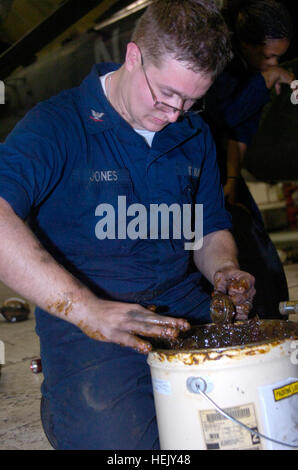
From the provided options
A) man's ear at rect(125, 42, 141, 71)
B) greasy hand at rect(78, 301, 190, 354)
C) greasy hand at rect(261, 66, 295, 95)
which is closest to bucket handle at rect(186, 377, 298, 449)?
greasy hand at rect(78, 301, 190, 354)

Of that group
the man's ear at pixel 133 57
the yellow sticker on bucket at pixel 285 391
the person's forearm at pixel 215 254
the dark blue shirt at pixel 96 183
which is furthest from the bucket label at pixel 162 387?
the man's ear at pixel 133 57

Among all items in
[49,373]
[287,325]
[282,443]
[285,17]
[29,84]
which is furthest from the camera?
[29,84]

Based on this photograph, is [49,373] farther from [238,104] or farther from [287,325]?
[238,104]

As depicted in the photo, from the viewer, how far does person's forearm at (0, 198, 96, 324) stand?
1.12 metres

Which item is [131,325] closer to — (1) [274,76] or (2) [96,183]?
(2) [96,183]

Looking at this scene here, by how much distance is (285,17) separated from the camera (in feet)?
8.07

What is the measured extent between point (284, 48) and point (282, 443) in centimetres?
212

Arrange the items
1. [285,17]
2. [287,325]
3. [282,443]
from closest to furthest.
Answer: [282,443] → [287,325] → [285,17]

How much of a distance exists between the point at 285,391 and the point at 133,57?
997mm

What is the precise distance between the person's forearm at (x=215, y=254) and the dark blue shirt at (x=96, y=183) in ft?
0.49

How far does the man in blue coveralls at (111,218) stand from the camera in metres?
1.16

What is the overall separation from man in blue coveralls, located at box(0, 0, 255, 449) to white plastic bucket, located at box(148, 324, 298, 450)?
15 cm

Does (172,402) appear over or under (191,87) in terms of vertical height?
under
